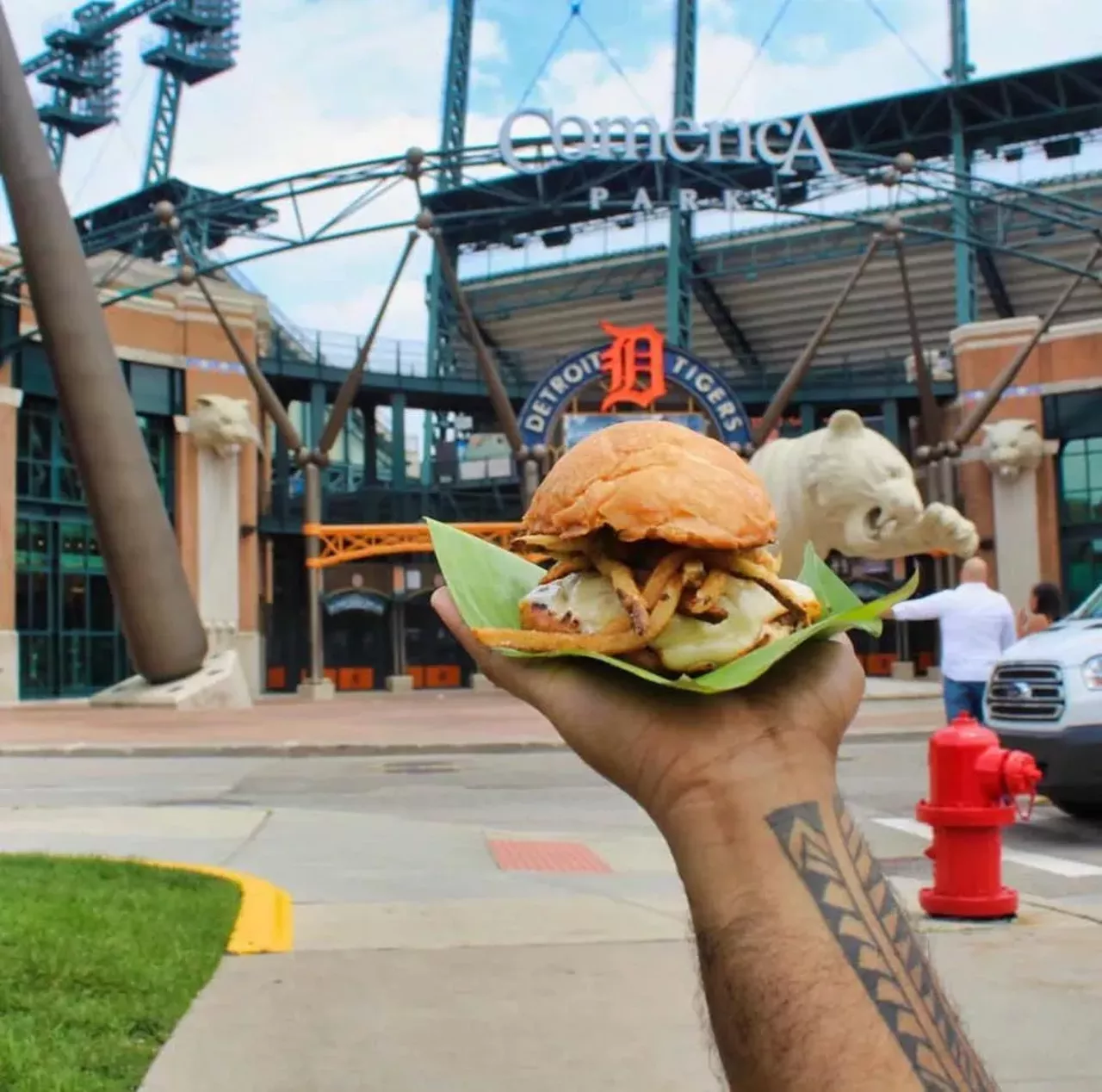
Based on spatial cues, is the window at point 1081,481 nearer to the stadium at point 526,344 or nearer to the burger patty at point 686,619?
the stadium at point 526,344

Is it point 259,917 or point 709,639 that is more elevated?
point 709,639

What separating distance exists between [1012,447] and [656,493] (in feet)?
115

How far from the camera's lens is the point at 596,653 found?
82.4 inches

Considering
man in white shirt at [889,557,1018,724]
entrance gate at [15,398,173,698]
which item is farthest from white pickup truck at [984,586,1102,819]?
entrance gate at [15,398,173,698]

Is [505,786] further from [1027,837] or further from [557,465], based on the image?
[557,465]

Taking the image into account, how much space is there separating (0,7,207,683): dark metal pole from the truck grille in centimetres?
1543

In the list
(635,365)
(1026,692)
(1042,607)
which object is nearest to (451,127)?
(635,365)

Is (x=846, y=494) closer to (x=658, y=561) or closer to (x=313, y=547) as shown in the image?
(x=313, y=547)

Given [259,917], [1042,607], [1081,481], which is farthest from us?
[1081,481]

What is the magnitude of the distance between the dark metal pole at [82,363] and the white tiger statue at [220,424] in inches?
457

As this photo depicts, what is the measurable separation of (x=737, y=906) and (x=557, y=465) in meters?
0.84

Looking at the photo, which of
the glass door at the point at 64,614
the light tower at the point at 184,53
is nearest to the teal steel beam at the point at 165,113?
the light tower at the point at 184,53

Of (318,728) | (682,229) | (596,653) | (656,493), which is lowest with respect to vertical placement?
(318,728)

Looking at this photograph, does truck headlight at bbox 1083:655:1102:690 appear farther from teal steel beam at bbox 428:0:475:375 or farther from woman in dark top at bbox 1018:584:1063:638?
teal steel beam at bbox 428:0:475:375
